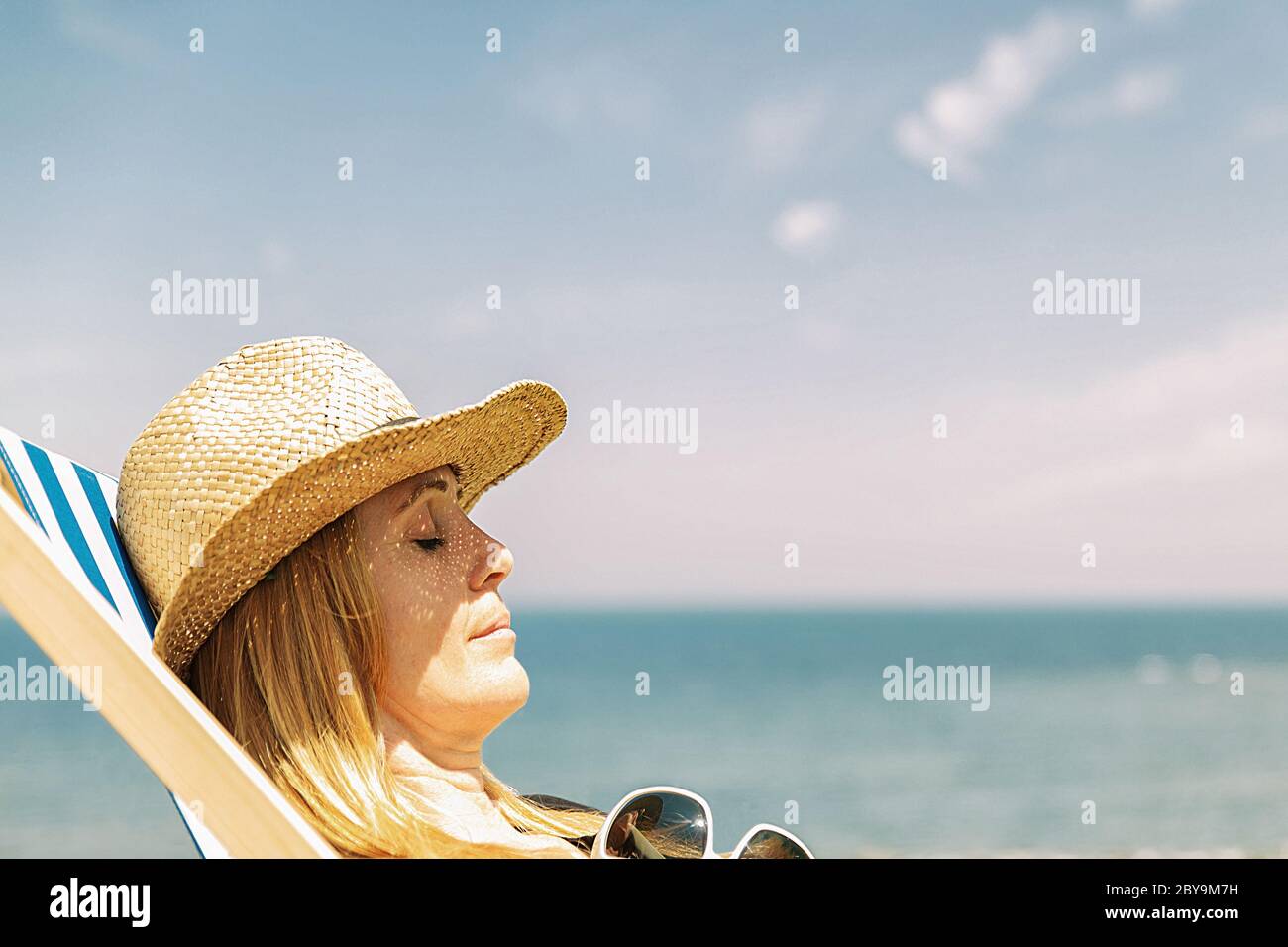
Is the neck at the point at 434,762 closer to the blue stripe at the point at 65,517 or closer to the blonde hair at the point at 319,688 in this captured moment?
the blonde hair at the point at 319,688

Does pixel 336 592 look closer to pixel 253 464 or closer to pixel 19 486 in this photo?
pixel 253 464

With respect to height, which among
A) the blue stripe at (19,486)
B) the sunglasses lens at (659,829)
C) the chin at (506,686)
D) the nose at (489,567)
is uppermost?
the blue stripe at (19,486)

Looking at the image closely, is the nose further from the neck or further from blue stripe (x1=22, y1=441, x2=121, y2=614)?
blue stripe (x1=22, y1=441, x2=121, y2=614)

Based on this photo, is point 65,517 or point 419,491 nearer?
point 65,517

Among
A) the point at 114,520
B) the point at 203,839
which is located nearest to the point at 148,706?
the point at 203,839

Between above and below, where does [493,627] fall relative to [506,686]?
above

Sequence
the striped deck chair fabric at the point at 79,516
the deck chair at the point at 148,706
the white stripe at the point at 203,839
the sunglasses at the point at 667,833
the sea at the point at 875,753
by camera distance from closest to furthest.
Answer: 1. the deck chair at the point at 148,706
2. the white stripe at the point at 203,839
3. the sunglasses at the point at 667,833
4. the striped deck chair fabric at the point at 79,516
5. the sea at the point at 875,753

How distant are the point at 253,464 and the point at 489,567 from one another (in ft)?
1.77

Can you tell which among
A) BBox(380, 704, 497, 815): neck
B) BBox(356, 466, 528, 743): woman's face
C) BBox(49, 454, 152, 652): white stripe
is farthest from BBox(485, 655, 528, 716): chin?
BBox(49, 454, 152, 652): white stripe

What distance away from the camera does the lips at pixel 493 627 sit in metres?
2.34

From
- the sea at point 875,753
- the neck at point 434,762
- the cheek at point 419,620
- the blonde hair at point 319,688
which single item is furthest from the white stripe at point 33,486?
the sea at point 875,753

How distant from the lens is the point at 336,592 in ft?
7.33

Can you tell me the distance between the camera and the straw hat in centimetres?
209
